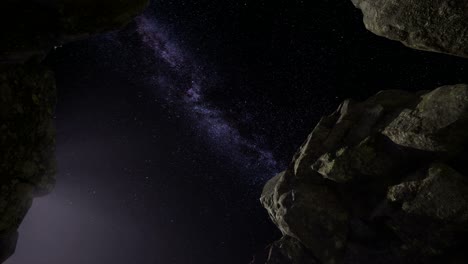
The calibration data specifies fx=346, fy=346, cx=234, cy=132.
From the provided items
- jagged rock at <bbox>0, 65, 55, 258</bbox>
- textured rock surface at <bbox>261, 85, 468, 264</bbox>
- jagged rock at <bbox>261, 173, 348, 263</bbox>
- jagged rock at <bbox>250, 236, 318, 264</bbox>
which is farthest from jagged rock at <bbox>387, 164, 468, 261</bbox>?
jagged rock at <bbox>0, 65, 55, 258</bbox>

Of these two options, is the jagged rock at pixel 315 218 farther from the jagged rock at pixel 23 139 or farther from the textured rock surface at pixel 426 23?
the jagged rock at pixel 23 139

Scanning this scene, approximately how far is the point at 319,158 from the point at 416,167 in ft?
10.7

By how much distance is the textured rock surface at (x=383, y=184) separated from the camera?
10.2 metres

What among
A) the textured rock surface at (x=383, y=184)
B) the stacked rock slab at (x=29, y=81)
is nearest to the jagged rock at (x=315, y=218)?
the textured rock surface at (x=383, y=184)

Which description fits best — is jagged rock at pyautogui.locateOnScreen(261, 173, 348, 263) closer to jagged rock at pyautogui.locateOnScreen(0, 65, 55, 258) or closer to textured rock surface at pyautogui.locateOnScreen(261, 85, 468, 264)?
textured rock surface at pyautogui.locateOnScreen(261, 85, 468, 264)

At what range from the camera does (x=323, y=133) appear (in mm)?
13570

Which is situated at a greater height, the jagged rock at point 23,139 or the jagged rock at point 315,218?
the jagged rock at point 23,139

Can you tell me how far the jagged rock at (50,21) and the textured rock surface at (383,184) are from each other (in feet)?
28.5

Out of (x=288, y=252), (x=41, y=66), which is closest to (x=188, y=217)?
(x=288, y=252)

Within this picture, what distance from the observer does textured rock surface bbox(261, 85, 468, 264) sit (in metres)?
10.2

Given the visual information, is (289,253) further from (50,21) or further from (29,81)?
Answer: (50,21)

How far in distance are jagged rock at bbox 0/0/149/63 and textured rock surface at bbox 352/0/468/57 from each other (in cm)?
450

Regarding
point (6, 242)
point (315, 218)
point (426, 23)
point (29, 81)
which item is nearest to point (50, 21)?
Result: point (29, 81)

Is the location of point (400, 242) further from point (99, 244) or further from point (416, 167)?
point (99, 244)
